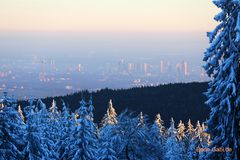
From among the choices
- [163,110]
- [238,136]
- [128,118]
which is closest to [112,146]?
[128,118]

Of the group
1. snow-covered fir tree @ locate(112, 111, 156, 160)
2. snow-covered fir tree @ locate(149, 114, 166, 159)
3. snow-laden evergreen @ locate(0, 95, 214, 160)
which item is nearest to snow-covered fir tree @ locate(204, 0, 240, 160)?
snow-laden evergreen @ locate(0, 95, 214, 160)

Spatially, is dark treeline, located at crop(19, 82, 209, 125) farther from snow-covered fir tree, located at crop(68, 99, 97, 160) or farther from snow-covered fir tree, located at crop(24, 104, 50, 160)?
snow-covered fir tree, located at crop(24, 104, 50, 160)

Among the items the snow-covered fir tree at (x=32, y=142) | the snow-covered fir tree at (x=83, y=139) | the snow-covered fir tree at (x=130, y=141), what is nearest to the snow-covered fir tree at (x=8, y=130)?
the snow-covered fir tree at (x=32, y=142)

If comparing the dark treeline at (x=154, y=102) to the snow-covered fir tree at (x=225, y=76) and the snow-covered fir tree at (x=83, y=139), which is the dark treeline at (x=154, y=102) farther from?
the snow-covered fir tree at (x=225, y=76)

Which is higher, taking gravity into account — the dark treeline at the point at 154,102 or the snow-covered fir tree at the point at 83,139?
the snow-covered fir tree at the point at 83,139

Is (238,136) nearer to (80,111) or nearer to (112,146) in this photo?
(80,111)
